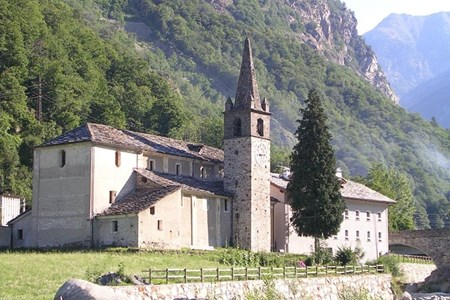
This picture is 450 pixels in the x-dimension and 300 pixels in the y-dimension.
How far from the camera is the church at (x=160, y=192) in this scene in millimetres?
60438

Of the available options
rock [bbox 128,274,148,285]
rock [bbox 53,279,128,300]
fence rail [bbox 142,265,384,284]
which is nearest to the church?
Result: fence rail [bbox 142,265,384,284]

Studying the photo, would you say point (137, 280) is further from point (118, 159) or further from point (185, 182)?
point (185, 182)

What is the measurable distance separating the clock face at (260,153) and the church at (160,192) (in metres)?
0.10

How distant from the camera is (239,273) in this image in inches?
1820

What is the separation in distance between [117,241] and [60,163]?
27.8ft

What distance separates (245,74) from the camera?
232 feet

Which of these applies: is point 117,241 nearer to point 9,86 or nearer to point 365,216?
point 365,216

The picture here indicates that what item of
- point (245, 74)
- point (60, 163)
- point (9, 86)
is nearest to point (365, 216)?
point (245, 74)

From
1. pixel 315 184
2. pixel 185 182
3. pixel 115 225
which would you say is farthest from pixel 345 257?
pixel 115 225

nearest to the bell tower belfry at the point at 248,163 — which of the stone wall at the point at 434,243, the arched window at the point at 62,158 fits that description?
the arched window at the point at 62,158

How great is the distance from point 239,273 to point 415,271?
120 feet

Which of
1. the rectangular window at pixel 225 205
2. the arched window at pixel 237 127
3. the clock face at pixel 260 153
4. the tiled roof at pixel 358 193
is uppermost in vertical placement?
the arched window at pixel 237 127

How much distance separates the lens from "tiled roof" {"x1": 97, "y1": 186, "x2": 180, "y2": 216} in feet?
194

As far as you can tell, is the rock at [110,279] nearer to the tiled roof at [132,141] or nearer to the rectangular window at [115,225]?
the rectangular window at [115,225]
